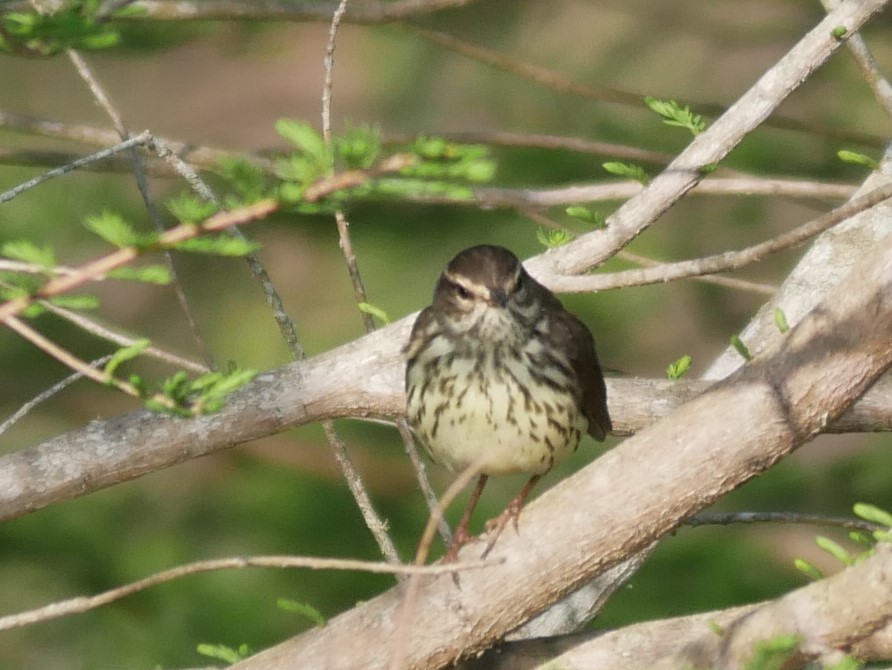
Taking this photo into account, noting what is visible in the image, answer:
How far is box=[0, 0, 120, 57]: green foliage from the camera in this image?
85.5 inches

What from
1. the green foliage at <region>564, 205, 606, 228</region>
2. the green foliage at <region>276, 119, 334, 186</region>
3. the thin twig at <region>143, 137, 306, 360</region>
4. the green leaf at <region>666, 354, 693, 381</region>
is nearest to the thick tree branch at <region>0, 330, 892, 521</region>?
the green leaf at <region>666, 354, 693, 381</region>

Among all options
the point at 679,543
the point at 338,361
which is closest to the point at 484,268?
the point at 338,361

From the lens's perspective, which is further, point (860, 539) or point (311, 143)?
point (860, 539)

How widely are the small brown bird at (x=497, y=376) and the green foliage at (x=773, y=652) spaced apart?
1551 millimetres

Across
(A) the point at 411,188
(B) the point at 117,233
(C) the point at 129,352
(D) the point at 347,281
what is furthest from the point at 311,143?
(D) the point at 347,281

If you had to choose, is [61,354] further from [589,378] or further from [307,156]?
[589,378]

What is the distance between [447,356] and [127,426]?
110cm

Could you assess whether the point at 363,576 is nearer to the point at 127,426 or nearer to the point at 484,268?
the point at 484,268

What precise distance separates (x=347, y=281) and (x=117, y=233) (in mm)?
6630

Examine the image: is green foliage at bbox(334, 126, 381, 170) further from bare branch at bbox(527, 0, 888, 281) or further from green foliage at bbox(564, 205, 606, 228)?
bare branch at bbox(527, 0, 888, 281)

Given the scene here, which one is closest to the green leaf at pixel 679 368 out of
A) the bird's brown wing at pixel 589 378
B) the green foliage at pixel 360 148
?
the bird's brown wing at pixel 589 378

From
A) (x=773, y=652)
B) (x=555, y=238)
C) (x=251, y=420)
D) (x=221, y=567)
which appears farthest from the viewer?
(x=555, y=238)

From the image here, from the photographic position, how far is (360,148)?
209cm

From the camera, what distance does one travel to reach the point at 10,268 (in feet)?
7.42
